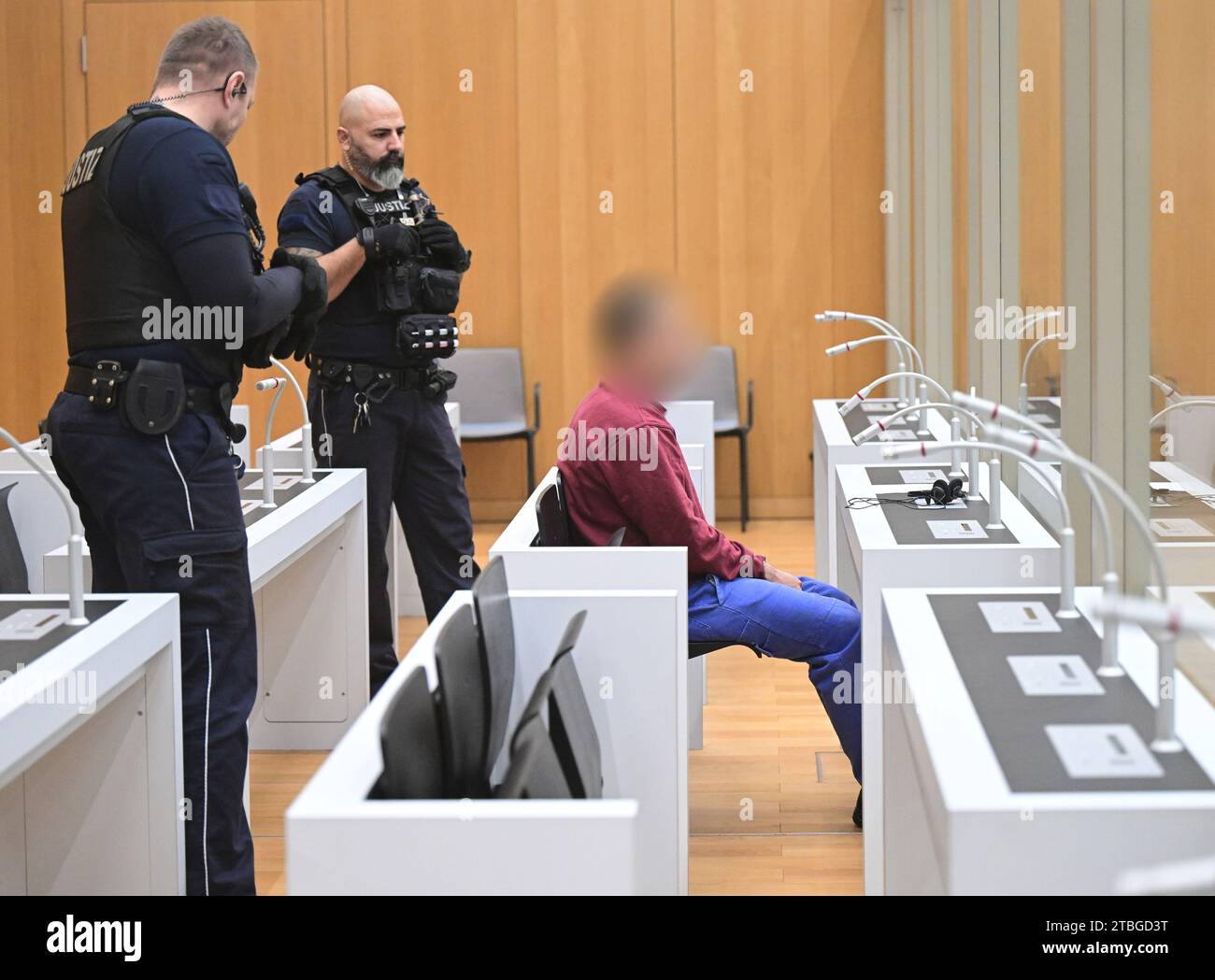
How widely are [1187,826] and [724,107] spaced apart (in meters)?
5.93

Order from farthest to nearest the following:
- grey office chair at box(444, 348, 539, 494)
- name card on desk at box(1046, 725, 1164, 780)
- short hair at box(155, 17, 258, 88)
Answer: grey office chair at box(444, 348, 539, 494) < short hair at box(155, 17, 258, 88) < name card on desk at box(1046, 725, 1164, 780)

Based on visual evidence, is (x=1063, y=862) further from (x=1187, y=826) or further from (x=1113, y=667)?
(x=1113, y=667)

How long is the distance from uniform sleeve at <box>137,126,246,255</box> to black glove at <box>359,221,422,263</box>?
137 cm

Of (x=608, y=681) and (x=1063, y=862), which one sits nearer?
(x=1063, y=862)

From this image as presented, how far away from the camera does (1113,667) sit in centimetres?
201

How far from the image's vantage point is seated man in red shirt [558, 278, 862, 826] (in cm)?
308

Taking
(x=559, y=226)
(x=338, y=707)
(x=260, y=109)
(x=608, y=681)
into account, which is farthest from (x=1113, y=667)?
(x=260, y=109)

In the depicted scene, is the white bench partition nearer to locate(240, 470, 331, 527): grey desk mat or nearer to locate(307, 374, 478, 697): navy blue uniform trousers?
locate(307, 374, 478, 697): navy blue uniform trousers

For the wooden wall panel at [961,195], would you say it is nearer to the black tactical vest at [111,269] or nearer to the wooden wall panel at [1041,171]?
the wooden wall panel at [1041,171]

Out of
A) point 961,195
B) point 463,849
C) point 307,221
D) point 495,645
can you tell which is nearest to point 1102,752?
point 463,849

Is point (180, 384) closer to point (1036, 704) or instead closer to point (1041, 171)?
point (1036, 704)

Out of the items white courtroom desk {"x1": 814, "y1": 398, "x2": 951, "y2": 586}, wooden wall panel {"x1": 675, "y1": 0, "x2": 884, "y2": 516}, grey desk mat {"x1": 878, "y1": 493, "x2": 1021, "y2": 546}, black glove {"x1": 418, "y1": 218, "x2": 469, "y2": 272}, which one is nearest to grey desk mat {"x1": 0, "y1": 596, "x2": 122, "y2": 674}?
grey desk mat {"x1": 878, "y1": 493, "x2": 1021, "y2": 546}

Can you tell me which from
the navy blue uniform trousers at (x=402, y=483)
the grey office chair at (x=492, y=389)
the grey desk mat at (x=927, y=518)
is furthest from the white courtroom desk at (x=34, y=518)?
the grey office chair at (x=492, y=389)

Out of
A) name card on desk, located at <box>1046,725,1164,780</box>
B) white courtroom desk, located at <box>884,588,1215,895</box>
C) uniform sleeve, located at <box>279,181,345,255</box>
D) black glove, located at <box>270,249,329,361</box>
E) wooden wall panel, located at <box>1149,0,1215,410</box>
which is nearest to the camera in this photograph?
white courtroom desk, located at <box>884,588,1215,895</box>
